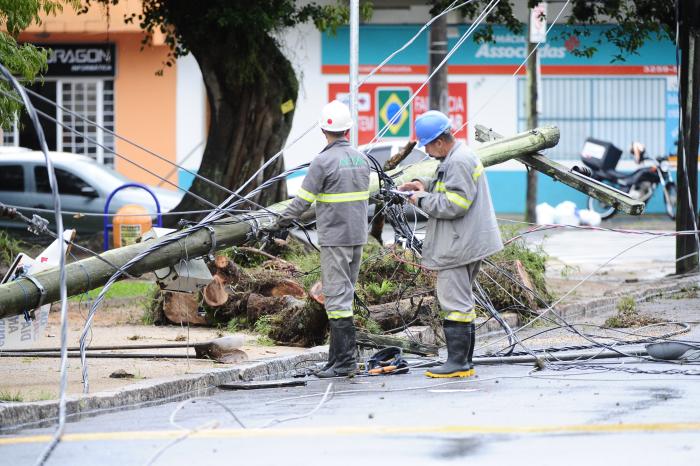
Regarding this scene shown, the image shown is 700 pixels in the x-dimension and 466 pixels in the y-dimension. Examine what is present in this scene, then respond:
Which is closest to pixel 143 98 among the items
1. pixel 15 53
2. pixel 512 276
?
pixel 15 53

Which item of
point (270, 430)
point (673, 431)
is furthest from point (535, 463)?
point (270, 430)

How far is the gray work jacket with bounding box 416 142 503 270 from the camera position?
347 inches

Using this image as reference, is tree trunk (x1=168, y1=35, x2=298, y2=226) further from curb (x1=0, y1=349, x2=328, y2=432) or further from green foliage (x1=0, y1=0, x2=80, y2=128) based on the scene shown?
curb (x1=0, y1=349, x2=328, y2=432)

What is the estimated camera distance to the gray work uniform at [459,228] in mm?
8812

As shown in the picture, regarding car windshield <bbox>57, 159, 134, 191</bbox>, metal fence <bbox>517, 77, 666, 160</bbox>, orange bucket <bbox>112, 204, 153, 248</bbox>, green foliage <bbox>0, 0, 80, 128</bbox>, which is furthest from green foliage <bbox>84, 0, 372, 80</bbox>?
metal fence <bbox>517, 77, 666, 160</bbox>

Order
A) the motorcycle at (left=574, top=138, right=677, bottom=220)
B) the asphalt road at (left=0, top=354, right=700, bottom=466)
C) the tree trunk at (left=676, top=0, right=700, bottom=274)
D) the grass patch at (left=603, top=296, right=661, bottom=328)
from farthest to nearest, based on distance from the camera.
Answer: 1. the motorcycle at (left=574, top=138, right=677, bottom=220)
2. the tree trunk at (left=676, top=0, right=700, bottom=274)
3. the grass patch at (left=603, top=296, right=661, bottom=328)
4. the asphalt road at (left=0, top=354, right=700, bottom=466)

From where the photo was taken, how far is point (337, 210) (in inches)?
361

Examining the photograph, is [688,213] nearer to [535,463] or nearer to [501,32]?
[535,463]

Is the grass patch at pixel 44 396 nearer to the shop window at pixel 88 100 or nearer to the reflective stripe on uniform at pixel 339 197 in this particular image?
the reflective stripe on uniform at pixel 339 197

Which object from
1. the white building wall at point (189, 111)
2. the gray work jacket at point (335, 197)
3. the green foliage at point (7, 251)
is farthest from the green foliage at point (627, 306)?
the white building wall at point (189, 111)

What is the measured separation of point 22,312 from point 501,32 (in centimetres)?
2662

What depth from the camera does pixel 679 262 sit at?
1725cm

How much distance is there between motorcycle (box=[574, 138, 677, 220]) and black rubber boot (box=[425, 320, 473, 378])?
22.5 m

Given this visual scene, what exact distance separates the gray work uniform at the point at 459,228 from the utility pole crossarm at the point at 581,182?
240cm
